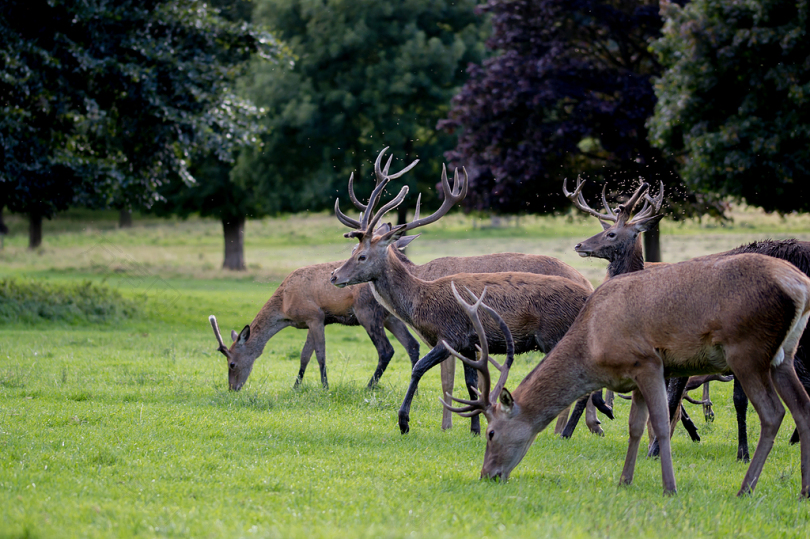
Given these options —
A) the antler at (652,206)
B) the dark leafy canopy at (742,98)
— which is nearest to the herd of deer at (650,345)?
the antler at (652,206)

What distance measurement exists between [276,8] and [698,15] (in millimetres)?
14061

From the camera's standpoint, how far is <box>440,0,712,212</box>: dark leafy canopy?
2133cm

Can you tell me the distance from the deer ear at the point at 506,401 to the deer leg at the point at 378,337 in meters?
4.47

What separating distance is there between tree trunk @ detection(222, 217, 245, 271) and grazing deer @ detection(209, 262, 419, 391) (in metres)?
19.9

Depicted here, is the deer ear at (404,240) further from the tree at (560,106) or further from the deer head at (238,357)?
the tree at (560,106)

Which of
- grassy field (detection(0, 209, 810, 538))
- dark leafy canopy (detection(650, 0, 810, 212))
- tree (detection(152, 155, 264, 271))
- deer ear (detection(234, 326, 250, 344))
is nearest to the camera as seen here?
grassy field (detection(0, 209, 810, 538))

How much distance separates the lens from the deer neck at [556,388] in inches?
253

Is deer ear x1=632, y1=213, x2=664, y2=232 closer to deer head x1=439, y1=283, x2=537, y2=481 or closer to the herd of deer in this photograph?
the herd of deer

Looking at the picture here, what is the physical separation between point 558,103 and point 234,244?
578 inches

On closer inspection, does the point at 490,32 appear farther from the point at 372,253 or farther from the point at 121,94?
the point at 372,253

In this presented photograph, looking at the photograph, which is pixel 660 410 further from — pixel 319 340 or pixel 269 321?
pixel 269 321

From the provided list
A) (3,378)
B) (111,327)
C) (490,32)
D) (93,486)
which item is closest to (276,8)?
(490,32)

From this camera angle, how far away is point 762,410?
20.1ft

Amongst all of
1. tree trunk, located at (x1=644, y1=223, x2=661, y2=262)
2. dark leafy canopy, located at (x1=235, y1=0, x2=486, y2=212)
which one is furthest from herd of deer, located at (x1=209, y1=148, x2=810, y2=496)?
dark leafy canopy, located at (x1=235, y1=0, x2=486, y2=212)
